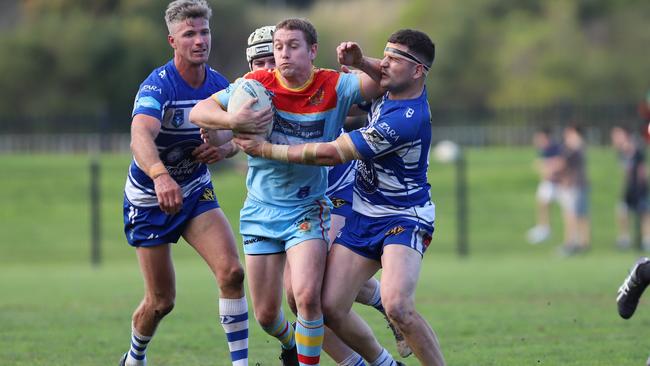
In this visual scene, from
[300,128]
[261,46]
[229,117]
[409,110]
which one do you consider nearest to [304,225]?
[300,128]

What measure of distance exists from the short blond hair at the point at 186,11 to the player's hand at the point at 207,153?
0.83m

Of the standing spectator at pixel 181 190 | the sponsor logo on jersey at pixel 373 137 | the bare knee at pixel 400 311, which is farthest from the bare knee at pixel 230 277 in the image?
the sponsor logo on jersey at pixel 373 137

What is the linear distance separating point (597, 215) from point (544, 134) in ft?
18.4

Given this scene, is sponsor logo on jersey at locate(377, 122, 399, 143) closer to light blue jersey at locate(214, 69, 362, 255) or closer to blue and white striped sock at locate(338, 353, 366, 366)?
light blue jersey at locate(214, 69, 362, 255)

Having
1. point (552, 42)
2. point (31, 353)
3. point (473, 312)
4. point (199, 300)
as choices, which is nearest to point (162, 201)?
point (31, 353)

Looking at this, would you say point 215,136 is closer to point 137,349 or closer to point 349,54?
point 349,54

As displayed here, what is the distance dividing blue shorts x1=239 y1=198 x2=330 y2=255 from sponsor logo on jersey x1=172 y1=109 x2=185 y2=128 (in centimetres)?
77

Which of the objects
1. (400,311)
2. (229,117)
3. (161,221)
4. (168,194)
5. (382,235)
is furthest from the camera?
(161,221)

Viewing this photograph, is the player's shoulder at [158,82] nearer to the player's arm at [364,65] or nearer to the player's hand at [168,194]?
the player's hand at [168,194]

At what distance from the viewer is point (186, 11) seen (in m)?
7.70

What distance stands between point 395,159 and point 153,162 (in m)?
1.51

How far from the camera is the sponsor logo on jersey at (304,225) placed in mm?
7324

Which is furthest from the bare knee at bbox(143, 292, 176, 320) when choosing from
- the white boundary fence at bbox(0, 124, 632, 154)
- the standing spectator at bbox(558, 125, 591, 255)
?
the white boundary fence at bbox(0, 124, 632, 154)

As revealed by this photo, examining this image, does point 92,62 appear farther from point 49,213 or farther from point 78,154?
point 49,213
